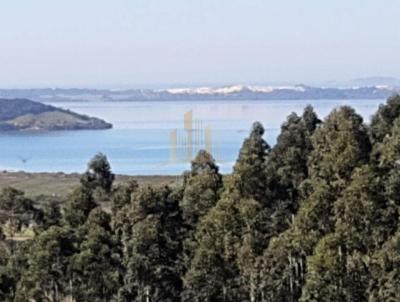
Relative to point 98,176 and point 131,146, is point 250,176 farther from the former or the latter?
point 131,146

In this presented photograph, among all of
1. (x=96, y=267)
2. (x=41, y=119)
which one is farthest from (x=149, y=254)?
(x=41, y=119)

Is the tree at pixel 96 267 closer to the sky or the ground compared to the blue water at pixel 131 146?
closer to the sky

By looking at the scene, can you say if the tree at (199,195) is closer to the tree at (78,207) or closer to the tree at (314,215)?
the tree at (314,215)

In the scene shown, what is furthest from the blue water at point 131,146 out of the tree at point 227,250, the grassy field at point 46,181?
the tree at point 227,250

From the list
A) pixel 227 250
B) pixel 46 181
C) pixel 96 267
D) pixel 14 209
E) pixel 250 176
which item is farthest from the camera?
pixel 46 181

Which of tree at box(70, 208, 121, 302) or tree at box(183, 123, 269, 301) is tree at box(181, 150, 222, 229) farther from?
tree at box(70, 208, 121, 302)

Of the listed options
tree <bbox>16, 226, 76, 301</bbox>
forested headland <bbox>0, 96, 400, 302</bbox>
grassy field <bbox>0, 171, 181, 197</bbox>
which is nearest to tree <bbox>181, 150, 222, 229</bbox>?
forested headland <bbox>0, 96, 400, 302</bbox>
